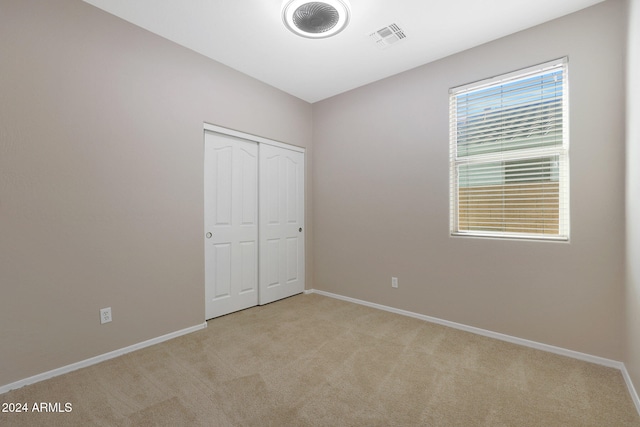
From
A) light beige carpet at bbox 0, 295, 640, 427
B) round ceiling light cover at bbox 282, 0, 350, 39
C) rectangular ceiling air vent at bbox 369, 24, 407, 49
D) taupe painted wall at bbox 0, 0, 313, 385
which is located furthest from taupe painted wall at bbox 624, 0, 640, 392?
taupe painted wall at bbox 0, 0, 313, 385

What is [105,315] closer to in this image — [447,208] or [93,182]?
[93,182]

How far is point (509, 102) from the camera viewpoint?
2670mm

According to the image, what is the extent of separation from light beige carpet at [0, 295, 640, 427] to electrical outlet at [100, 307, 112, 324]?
1.05 ft

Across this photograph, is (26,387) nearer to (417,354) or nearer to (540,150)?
(417,354)

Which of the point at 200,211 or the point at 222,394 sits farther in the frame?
the point at 200,211

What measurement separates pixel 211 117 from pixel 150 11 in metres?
0.98

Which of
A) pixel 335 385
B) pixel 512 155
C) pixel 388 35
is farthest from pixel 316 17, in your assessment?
pixel 335 385

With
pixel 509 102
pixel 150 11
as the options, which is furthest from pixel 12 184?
pixel 509 102

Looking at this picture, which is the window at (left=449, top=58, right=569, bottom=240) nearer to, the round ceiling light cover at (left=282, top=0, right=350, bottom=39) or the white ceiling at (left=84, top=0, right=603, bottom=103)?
the white ceiling at (left=84, top=0, right=603, bottom=103)

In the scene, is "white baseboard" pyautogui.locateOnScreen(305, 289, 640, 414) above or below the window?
below

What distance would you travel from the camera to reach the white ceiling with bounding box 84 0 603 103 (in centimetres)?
225

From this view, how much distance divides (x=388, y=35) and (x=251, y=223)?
245 cm

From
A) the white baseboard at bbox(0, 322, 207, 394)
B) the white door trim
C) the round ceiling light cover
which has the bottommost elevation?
the white baseboard at bbox(0, 322, 207, 394)

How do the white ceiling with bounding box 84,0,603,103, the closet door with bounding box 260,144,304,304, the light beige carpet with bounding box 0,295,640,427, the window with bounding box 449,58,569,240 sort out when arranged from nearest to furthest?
the light beige carpet with bounding box 0,295,640,427 → the white ceiling with bounding box 84,0,603,103 → the window with bounding box 449,58,569,240 → the closet door with bounding box 260,144,304,304
